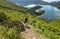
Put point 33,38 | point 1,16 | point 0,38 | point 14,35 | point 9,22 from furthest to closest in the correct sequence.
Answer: point 1,16 < point 9,22 < point 33,38 < point 14,35 < point 0,38

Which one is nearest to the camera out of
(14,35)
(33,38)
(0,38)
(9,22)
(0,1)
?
(0,38)

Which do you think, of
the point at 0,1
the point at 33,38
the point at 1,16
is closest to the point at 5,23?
the point at 1,16

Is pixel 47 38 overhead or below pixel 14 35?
below

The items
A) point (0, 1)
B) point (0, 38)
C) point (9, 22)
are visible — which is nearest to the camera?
point (0, 38)

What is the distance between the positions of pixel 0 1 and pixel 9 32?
7193 inches

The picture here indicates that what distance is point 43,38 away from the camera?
34.4 feet

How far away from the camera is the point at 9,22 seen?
1092 centimetres

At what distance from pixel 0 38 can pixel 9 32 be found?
3.90 feet

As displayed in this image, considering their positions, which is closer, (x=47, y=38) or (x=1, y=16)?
(x=47, y=38)

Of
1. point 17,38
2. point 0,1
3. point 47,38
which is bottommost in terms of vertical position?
point 0,1

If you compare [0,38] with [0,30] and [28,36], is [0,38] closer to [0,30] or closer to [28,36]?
[0,30]

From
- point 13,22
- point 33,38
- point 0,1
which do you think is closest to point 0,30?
point 33,38

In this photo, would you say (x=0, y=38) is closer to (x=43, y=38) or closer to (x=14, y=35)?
(x=14, y=35)

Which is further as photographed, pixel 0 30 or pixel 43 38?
pixel 43 38
